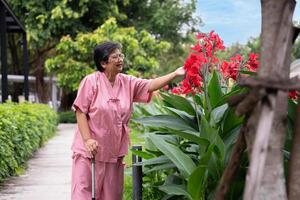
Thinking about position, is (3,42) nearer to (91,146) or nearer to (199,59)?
(91,146)

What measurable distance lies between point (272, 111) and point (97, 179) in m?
2.57

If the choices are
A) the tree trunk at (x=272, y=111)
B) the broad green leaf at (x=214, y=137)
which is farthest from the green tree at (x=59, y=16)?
the tree trunk at (x=272, y=111)

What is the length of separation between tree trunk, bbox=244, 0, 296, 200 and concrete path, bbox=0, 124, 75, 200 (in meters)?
→ 5.08

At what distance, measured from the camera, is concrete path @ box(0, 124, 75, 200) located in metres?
7.00

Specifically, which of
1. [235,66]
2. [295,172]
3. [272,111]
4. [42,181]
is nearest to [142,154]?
[235,66]

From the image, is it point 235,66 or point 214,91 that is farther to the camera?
point 235,66

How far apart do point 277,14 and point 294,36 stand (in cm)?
20

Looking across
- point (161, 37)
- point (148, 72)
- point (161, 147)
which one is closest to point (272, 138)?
point (161, 147)

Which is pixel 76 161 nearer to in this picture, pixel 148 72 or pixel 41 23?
pixel 148 72

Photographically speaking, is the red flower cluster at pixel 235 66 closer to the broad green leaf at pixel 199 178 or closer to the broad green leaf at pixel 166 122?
the broad green leaf at pixel 166 122

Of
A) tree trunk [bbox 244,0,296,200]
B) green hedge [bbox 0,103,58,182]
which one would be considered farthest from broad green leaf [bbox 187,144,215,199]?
green hedge [bbox 0,103,58,182]

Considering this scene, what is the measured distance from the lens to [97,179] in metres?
4.27

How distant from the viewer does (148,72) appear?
1021 inches

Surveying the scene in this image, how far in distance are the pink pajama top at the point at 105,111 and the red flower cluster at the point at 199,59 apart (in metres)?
0.48
